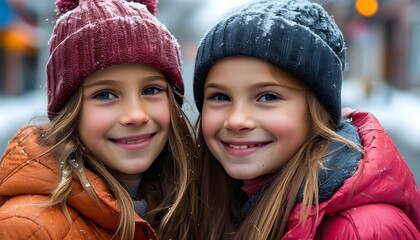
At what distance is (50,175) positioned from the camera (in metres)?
2.21

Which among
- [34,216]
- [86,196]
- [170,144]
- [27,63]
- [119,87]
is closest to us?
[34,216]

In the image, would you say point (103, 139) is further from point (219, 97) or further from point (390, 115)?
point (390, 115)

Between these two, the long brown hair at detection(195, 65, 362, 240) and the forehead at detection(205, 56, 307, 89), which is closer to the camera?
the long brown hair at detection(195, 65, 362, 240)

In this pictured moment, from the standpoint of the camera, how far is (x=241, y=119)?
7.44ft

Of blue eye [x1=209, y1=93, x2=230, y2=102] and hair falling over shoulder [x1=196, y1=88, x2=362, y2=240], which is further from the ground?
blue eye [x1=209, y1=93, x2=230, y2=102]

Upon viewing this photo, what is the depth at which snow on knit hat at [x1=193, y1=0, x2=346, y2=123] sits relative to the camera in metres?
2.25

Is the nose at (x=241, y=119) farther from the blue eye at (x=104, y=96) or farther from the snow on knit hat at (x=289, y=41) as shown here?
the blue eye at (x=104, y=96)

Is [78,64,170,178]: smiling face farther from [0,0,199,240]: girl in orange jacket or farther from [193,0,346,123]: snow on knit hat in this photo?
[193,0,346,123]: snow on knit hat

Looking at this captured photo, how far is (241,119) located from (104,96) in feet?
2.06

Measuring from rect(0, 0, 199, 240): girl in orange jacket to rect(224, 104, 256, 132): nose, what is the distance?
1.23 feet

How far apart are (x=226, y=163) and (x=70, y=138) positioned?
70 centimetres

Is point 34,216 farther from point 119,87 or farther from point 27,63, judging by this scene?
point 27,63

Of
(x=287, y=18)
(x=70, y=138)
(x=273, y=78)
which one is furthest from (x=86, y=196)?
Result: (x=287, y=18)

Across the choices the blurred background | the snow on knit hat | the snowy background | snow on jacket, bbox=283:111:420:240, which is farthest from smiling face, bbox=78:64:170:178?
the blurred background
